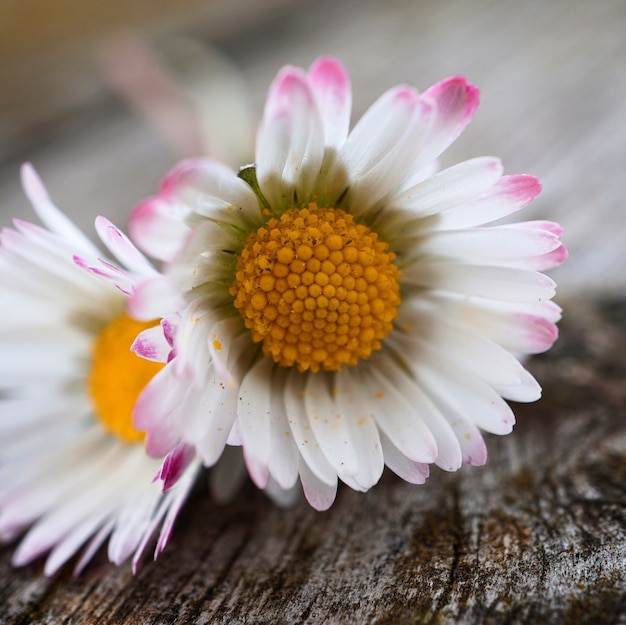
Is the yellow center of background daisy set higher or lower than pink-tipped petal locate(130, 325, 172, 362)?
lower

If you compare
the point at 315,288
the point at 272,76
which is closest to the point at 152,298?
the point at 315,288

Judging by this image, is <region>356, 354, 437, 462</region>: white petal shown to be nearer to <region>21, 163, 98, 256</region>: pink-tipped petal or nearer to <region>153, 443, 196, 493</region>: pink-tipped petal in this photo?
<region>153, 443, 196, 493</region>: pink-tipped petal

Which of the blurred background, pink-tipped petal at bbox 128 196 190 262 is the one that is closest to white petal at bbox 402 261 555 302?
pink-tipped petal at bbox 128 196 190 262

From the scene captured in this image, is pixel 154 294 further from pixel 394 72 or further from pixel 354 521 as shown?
pixel 394 72

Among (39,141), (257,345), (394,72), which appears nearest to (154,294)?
(257,345)

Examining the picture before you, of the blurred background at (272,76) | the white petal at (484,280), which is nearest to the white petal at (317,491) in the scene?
the white petal at (484,280)

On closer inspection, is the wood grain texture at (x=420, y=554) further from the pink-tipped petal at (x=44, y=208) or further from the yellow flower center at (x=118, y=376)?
the pink-tipped petal at (x=44, y=208)
